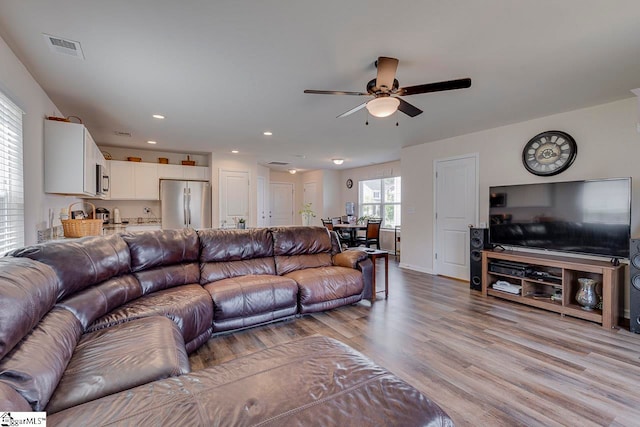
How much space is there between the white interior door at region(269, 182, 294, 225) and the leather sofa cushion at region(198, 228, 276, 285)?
239 inches

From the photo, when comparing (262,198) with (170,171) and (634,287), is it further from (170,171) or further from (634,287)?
(634,287)

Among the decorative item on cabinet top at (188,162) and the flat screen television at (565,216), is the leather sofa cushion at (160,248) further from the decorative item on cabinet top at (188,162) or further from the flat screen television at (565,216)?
the flat screen television at (565,216)

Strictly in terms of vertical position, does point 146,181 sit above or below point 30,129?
below

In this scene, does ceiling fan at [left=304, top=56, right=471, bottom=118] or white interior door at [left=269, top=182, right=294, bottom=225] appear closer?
ceiling fan at [left=304, top=56, right=471, bottom=118]

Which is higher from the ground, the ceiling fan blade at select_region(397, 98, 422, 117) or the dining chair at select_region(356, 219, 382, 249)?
the ceiling fan blade at select_region(397, 98, 422, 117)

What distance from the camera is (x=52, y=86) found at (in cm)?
285

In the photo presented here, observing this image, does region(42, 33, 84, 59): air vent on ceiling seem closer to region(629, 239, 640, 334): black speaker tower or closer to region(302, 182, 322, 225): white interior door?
region(629, 239, 640, 334): black speaker tower

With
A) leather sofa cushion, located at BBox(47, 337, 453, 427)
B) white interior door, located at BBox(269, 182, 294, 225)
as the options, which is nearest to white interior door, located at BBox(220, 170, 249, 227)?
white interior door, located at BBox(269, 182, 294, 225)

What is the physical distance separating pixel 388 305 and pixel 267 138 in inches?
131

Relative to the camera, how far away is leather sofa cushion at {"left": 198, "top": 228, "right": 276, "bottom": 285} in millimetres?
3115

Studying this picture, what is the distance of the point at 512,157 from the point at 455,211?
1172 millimetres

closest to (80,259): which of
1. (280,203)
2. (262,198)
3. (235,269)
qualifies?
(235,269)

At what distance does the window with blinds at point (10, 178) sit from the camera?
2074 millimetres

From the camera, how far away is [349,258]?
368 cm
